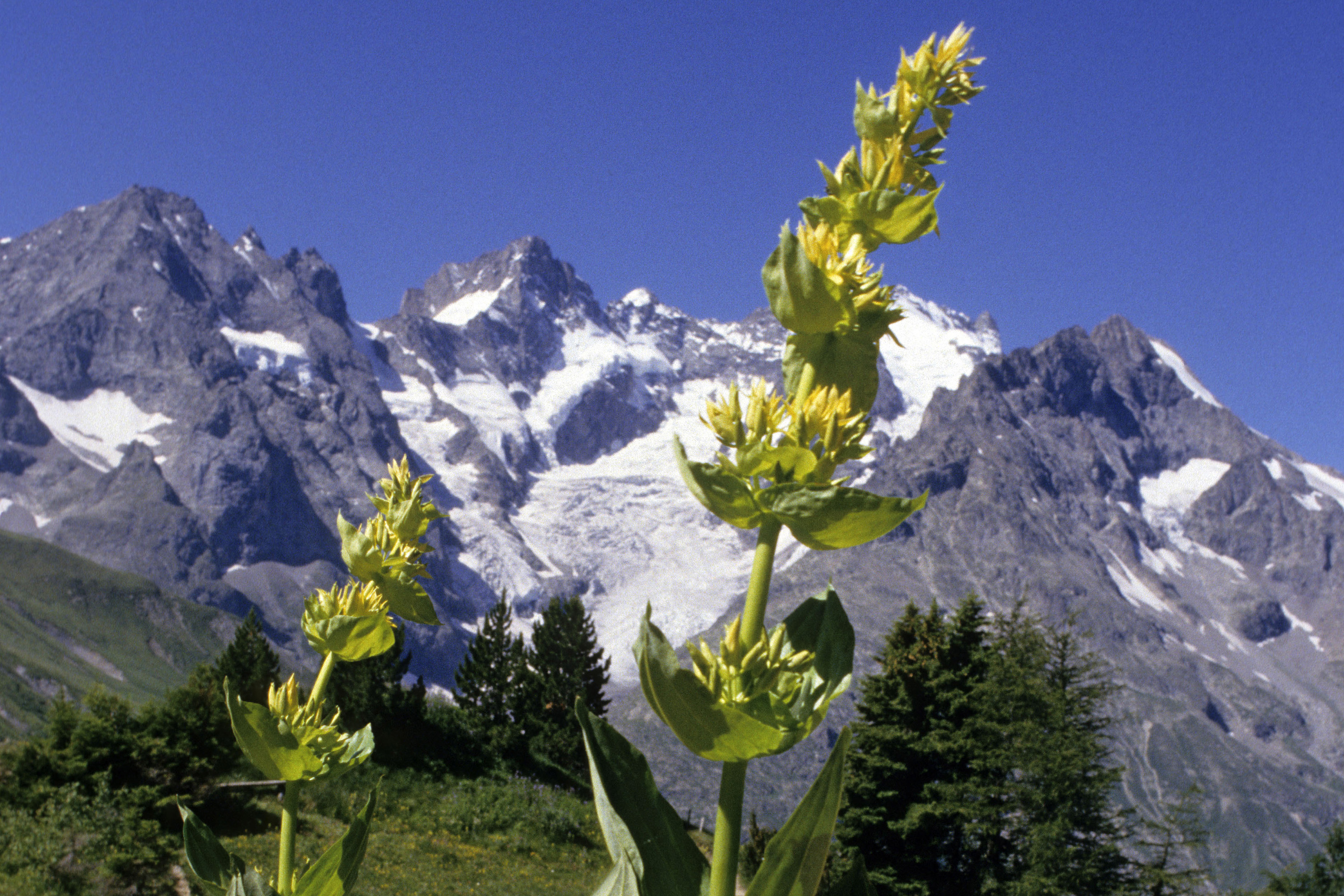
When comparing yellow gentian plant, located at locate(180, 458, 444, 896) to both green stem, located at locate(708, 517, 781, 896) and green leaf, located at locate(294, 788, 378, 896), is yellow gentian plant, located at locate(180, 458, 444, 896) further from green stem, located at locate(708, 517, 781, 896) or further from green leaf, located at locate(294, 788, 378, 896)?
green stem, located at locate(708, 517, 781, 896)

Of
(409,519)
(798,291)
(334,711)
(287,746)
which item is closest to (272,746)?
(287,746)

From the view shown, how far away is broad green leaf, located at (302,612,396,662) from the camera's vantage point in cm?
284

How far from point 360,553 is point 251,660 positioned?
33122 millimetres

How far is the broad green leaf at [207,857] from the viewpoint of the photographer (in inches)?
107

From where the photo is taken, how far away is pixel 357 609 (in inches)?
117

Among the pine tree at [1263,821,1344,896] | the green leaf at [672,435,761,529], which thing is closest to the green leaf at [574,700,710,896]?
the green leaf at [672,435,761,529]

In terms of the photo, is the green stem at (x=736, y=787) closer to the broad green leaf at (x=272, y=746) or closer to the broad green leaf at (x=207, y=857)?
the broad green leaf at (x=272, y=746)

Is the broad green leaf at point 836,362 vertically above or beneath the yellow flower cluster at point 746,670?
above

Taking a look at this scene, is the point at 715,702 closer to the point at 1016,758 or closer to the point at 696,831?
the point at 1016,758

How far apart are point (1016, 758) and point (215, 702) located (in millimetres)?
21720

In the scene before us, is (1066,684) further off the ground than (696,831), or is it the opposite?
(1066,684)

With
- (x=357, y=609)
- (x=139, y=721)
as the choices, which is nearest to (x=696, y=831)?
(x=139, y=721)

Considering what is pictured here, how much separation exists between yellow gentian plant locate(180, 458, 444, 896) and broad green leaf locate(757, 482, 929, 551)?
1578 millimetres

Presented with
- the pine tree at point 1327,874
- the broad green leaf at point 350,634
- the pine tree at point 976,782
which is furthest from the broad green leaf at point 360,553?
the pine tree at point 1327,874
